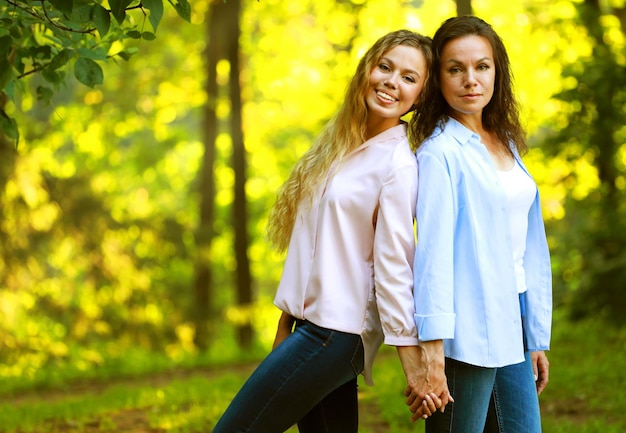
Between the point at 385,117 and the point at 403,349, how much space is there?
821 millimetres

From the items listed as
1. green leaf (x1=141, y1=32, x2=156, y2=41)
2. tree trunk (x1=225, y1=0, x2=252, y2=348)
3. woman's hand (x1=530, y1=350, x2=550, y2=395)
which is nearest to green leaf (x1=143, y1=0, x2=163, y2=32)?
green leaf (x1=141, y1=32, x2=156, y2=41)

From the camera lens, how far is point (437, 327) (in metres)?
2.40

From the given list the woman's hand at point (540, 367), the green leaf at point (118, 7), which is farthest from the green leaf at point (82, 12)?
the woman's hand at point (540, 367)

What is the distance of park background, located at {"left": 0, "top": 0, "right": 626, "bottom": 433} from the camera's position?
562 centimetres

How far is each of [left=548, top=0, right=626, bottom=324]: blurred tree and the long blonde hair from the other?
555 cm

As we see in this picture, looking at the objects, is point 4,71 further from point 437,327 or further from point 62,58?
point 437,327

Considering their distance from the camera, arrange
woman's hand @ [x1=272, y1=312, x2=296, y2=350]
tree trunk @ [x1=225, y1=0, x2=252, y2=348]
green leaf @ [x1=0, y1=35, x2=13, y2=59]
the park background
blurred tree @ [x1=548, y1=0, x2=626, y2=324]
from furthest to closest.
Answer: tree trunk @ [x1=225, y1=0, x2=252, y2=348]
blurred tree @ [x1=548, y1=0, x2=626, y2=324]
the park background
green leaf @ [x1=0, y1=35, x2=13, y2=59]
woman's hand @ [x1=272, y1=312, x2=296, y2=350]

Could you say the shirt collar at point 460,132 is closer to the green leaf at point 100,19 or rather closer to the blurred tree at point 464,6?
the green leaf at point 100,19

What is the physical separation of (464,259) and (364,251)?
332mm

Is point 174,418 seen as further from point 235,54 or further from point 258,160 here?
point 258,160

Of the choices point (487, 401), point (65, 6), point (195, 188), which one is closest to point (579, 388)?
point (487, 401)

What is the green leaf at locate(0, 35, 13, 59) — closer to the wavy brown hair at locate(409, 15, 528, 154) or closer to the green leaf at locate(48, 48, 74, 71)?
the green leaf at locate(48, 48, 74, 71)

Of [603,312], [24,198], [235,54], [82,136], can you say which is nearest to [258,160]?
[82,136]

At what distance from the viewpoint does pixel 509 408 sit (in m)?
2.77
